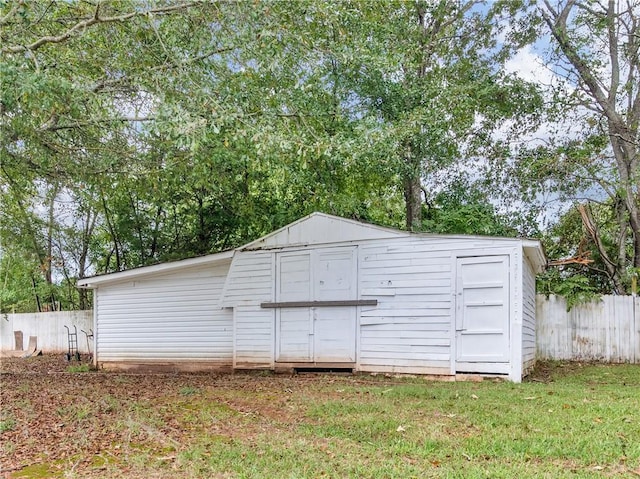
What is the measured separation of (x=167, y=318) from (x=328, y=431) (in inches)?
256

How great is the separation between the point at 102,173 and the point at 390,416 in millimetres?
5339

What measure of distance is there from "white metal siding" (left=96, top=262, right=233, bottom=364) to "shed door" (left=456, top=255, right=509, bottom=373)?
433 centimetres

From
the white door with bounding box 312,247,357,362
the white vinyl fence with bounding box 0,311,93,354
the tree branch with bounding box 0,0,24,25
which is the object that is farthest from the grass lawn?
the white vinyl fence with bounding box 0,311,93,354

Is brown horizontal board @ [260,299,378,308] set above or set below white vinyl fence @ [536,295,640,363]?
above

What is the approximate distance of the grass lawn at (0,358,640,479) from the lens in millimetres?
3305

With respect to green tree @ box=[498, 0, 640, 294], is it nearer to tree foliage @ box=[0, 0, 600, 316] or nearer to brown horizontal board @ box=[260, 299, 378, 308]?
tree foliage @ box=[0, 0, 600, 316]

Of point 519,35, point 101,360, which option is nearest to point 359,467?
point 101,360

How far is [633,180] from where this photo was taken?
34.6 feet

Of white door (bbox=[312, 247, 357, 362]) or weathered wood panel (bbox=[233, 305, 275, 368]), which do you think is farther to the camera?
weathered wood panel (bbox=[233, 305, 275, 368])

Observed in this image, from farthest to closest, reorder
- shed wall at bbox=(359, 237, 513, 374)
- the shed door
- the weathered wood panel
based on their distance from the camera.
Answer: the weathered wood panel → shed wall at bbox=(359, 237, 513, 374) → the shed door

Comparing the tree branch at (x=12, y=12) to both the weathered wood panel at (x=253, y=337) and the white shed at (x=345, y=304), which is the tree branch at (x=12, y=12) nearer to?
the white shed at (x=345, y=304)

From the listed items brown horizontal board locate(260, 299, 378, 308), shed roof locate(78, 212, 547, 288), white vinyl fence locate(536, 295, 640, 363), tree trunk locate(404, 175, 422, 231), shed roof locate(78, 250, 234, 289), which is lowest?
white vinyl fence locate(536, 295, 640, 363)

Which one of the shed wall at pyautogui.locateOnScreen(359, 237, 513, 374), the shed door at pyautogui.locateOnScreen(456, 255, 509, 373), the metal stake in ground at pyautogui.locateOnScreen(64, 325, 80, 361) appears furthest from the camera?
the metal stake in ground at pyautogui.locateOnScreen(64, 325, 80, 361)

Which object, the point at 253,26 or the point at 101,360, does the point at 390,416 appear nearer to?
the point at 253,26
